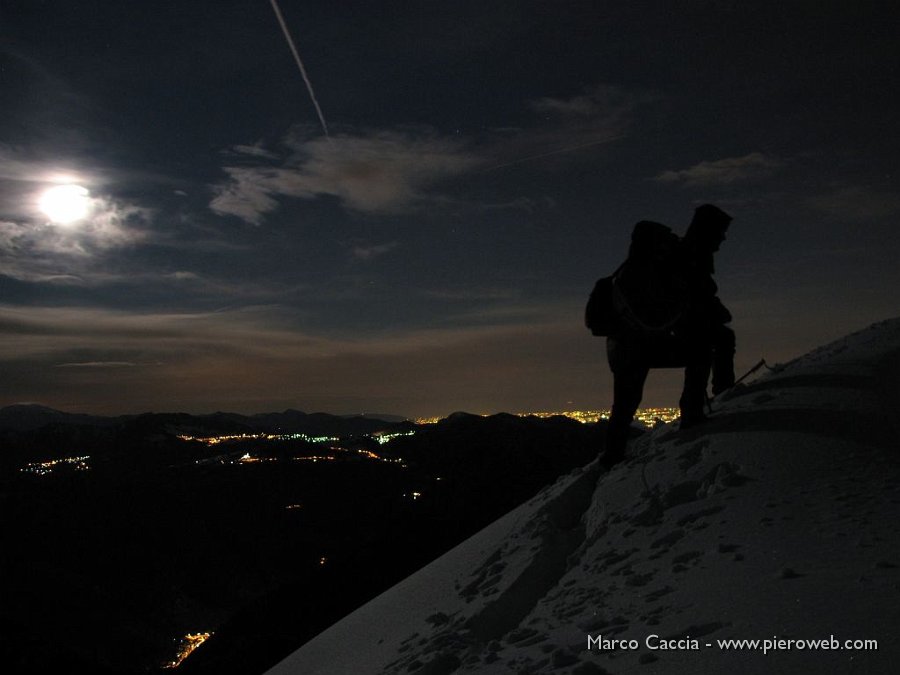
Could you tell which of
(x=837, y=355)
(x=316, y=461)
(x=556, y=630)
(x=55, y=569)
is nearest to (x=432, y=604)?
(x=556, y=630)

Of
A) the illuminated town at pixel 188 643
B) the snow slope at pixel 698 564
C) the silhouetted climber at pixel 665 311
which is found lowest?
the illuminated town at pixel 188 643

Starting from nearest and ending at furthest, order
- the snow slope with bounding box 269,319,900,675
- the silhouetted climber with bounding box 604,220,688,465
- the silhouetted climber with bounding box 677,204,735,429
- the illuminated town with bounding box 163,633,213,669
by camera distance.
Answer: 1. the snow slope with bounding box 269,319,900,675
2. the silhouetted climber with bounding box 604,220,688,465
3. the silhouetted climber with bounding box 677,204,735,429
4. the illuminated town with bounding box 163,633,213,669

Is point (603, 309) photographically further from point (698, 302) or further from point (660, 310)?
point (698, 302)

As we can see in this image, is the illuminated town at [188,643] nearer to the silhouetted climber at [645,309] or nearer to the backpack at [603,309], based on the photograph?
the silhouetted climber at [645,309]

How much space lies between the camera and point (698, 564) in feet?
15.4

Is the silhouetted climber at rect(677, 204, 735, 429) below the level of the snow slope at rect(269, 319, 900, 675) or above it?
above

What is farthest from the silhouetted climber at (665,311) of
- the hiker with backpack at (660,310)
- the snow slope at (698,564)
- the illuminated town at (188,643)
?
the illuminated town at (188,643)

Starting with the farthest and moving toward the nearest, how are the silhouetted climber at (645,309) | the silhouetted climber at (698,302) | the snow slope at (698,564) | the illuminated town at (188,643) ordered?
the illuminated town at (188,643) < the silhouetted climber at (698,302) < the silhouetted climber at (645,309) < the snow slope at (698,564)

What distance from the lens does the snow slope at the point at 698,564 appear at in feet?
11.7

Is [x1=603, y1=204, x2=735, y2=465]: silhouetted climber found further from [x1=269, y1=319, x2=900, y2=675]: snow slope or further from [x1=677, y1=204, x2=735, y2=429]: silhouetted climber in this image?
[x1=269, y1=319, x2=900, y2=675]: snow slope

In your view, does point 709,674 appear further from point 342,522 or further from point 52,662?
point 342,522

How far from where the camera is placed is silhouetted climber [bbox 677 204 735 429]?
852 centimetres

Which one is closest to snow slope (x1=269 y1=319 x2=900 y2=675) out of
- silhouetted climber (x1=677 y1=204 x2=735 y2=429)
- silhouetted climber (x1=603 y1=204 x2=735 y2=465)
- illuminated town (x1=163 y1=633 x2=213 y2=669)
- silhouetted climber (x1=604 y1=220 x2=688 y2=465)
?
silhouetted climber (x1=677 y1=204 x2=735 y2=429)

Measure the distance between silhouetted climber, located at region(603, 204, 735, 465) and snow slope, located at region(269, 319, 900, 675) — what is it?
77 centimetres
